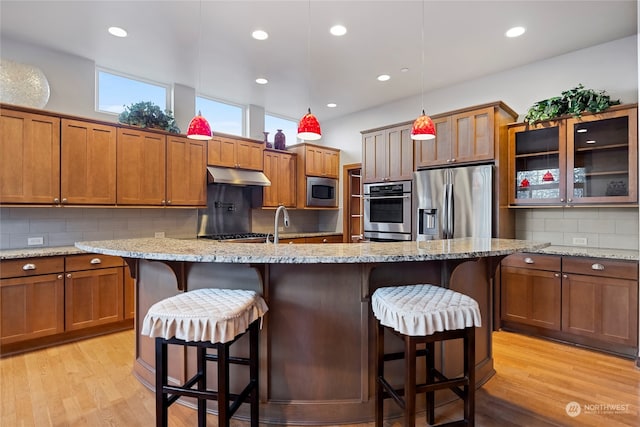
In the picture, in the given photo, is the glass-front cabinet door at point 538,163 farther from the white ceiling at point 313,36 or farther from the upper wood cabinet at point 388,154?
the upper wood cabinet at point 388,154

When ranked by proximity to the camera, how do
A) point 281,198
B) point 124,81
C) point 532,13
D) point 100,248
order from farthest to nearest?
point 281,198 → point 124,81 → point 532,13 → point 100,248

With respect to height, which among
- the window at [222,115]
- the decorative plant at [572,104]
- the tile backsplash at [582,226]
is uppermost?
the window at [222,115]

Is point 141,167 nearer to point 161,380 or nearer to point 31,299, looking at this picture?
point 31,299

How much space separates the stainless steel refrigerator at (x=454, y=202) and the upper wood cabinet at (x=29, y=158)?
408 cm

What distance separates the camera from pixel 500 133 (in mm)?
3686

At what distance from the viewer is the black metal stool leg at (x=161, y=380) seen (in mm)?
1575

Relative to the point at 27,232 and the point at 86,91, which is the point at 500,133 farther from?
the point at 27,232

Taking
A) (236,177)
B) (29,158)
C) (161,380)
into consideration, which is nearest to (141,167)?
(29,158)

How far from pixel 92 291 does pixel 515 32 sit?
4991mm

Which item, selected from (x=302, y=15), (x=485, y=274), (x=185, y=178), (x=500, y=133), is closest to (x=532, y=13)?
(x=500, y=133)

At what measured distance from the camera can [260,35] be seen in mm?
3320

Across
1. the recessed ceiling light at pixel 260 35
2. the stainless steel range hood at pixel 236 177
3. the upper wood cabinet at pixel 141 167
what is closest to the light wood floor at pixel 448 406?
the upper wood cabinet at pixel 141 167

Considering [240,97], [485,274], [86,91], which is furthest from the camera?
[240,97]

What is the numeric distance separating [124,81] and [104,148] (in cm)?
113
